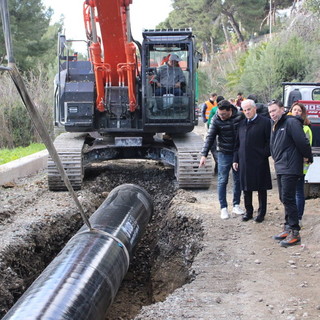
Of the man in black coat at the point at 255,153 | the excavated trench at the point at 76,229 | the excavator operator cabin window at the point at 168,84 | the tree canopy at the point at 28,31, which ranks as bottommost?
the excavated trench at the point at 76,229

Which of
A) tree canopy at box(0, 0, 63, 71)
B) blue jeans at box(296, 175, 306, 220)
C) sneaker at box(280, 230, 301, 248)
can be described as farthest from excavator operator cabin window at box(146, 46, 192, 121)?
tree canopy at box(0, 0, 63, 71)

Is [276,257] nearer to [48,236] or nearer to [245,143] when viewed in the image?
[245,143]

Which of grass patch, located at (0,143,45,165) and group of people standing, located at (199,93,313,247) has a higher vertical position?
group of people standing, located at (199,93,313,247)

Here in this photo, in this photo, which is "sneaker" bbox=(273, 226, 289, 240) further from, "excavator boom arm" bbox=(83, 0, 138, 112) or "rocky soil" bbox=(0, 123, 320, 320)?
"excavator boom arm" bbox=(83, 0, 138, 112)

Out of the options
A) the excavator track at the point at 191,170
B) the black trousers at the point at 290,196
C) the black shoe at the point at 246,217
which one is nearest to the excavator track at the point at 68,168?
the excavator track at the point at 191,170

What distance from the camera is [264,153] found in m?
7.24

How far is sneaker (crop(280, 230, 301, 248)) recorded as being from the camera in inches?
252

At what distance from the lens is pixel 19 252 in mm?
6426

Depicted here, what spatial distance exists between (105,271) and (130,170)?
23.3 ft

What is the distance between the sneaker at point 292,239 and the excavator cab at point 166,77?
4.10 metres

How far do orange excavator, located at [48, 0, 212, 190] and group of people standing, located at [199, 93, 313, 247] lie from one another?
206 centimetres

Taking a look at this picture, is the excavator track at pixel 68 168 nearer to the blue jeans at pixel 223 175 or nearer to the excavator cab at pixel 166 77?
the excavator cab at pixel 166 77

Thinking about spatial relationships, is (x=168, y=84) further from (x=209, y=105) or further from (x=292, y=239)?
(x=209, y=105)

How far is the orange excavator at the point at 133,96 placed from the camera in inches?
382
